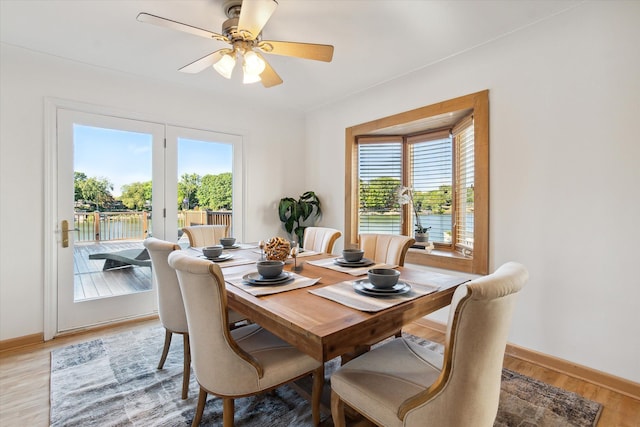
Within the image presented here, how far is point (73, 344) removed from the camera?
270 cm

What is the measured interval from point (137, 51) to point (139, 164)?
1.12 meters

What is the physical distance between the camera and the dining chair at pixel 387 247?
2283mm

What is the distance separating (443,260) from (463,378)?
214 cm

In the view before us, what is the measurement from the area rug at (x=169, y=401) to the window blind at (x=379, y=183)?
2.03 meters

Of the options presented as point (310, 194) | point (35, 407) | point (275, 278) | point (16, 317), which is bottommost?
point (35, 407)

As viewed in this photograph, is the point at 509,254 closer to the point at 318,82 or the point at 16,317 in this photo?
the point at 318,82

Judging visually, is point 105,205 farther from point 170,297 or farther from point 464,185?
point 464,185

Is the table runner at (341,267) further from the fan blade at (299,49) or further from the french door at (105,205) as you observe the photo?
the french door at (105,205)

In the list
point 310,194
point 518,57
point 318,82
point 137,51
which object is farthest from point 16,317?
point 518,57

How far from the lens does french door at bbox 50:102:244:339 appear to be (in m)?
2.87

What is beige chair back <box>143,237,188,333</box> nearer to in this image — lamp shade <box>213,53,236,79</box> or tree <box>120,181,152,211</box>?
lamp shade <box>213,53,236,79</box>

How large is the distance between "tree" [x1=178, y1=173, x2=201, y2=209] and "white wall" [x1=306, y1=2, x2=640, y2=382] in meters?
3.05

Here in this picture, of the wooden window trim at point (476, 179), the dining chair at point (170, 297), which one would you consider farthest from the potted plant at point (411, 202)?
the dining chair at point (170, 297)

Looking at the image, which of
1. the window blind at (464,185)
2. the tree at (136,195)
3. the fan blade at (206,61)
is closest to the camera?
the fan blade at (206,61)
